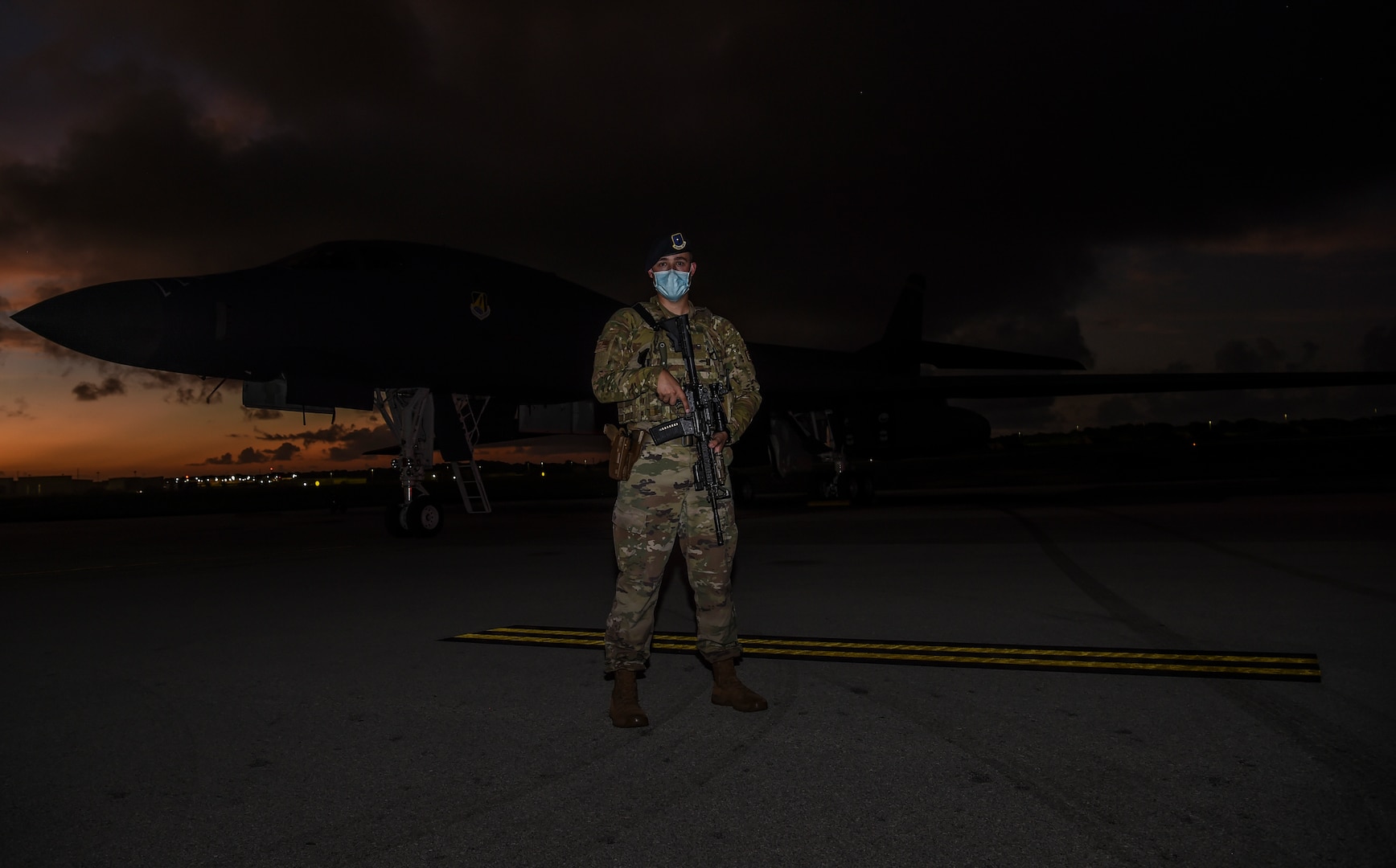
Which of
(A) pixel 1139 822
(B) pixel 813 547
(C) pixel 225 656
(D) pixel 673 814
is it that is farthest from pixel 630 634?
(B) pixel 813 547

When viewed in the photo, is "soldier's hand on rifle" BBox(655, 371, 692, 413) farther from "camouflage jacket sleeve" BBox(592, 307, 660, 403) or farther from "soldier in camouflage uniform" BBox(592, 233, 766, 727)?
"camouflage jacket sleeve" BBox(592, 307, 660, 403)

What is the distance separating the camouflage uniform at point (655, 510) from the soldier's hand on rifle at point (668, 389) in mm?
50

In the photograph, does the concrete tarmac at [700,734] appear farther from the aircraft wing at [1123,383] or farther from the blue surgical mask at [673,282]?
the aircraft wing at [1123,383]

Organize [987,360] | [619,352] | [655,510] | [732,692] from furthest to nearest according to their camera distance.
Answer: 1. [987,360]
2. [619,352]
3. [655,510]
4. [732,692]

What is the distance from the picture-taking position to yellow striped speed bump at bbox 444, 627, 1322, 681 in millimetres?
4469

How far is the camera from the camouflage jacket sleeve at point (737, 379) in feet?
15.0

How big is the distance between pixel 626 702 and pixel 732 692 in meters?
0.47

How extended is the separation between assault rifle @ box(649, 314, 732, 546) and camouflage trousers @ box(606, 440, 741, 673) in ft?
0.16

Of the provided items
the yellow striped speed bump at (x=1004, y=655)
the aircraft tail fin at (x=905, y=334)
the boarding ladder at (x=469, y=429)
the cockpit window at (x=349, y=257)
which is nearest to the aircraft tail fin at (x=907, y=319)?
the aircraft tail fin at (x=905, y=334)

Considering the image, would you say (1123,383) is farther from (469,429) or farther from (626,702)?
(626,702)

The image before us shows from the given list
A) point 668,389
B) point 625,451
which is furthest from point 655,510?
point 668,389

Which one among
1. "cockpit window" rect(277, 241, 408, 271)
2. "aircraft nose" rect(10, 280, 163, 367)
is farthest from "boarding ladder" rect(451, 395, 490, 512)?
"aircraft nose" rect(10, 280, 163, 367)

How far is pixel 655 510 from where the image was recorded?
171 inches

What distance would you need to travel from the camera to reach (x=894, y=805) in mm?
2854
